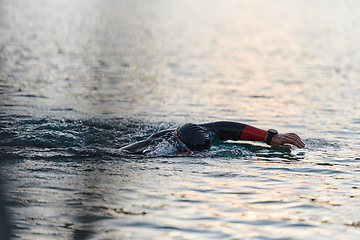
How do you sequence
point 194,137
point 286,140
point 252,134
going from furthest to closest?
point 252,134, point 286,140, point 194,137

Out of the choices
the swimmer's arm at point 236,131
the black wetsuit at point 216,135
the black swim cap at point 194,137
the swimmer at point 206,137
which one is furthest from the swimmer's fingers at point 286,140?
the black swim cap at point 194,137

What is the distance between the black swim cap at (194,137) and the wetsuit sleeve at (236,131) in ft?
1.28

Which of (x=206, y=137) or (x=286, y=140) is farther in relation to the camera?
(x=286, y=140)

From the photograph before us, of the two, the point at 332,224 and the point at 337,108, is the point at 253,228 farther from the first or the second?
the point at 337,108

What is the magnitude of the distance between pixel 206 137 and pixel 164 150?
690 millimetres

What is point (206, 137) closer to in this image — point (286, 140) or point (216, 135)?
point (216, 135)

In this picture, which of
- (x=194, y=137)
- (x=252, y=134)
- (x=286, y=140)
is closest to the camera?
(x=194, y=137)

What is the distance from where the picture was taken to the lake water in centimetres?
265

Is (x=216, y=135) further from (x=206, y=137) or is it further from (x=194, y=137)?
(x=194, y=137)

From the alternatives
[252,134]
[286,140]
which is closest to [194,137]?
[252,134]

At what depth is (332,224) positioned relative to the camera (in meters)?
3.87

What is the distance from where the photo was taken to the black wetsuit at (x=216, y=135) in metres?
6.15

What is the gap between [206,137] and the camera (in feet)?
19.4

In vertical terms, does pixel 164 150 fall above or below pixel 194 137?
below
